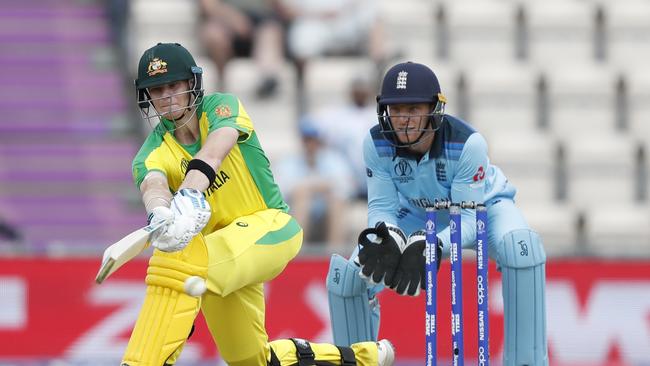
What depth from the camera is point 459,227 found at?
5629mm

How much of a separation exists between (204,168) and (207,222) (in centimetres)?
22

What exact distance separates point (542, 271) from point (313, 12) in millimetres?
5430

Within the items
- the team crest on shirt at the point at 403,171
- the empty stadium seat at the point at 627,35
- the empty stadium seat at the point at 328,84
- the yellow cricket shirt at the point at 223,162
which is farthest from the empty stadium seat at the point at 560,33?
the yellow cricket shirt at the point at 223,162

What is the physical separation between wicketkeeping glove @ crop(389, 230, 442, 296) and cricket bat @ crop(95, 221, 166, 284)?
3.69 feet

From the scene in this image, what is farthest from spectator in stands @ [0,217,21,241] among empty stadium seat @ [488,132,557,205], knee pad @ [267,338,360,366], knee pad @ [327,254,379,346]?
knee pad @ [267,338,360,366]

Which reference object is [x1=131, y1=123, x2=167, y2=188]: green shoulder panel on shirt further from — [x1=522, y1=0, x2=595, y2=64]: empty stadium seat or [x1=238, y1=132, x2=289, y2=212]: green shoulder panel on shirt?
[x1=522, y1=0, x2=595, y2=64]: empty stadium seat

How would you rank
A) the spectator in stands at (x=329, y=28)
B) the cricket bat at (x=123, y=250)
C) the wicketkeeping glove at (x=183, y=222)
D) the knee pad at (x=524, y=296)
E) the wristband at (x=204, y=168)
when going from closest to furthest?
1. the cricket bat at (x=123, y=250)
2. the wicketkeeping glove at (x=183, y=222)
3. the wristband at (x=204, y=168)
4. the knee pad at (x=524, y=296)
5. the spectator in stands at (x=329, y=28)

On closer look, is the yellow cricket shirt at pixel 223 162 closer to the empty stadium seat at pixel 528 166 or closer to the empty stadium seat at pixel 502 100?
the empty stadium seat at pixel 528 166

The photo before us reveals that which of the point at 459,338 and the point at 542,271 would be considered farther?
the point at 542,271

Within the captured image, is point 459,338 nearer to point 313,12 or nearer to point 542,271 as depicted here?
point 542,271

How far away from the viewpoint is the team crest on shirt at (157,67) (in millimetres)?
5660

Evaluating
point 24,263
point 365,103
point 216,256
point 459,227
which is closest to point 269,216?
point 216,256

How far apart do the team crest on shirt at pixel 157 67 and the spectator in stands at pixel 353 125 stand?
185 inches

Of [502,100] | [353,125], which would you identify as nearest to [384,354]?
[353,125]
